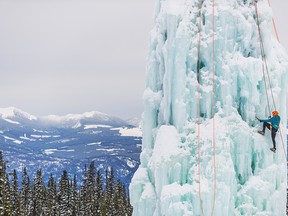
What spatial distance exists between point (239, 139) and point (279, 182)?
305 centimetres

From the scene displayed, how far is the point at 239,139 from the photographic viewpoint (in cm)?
2155

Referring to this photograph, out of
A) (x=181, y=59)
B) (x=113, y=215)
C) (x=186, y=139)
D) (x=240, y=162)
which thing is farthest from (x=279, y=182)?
(x=113, y=215)

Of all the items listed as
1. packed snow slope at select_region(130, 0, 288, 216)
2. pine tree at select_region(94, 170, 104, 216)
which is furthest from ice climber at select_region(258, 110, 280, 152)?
pine tree at select_region(94, 170, 104, 216)

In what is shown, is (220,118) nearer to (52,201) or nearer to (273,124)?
(273,124)

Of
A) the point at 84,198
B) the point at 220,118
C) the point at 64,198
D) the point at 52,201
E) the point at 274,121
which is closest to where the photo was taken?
the point at 274,121


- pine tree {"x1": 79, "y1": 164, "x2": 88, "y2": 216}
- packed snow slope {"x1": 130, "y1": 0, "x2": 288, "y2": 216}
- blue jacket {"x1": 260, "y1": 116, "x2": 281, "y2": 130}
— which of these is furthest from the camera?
pine tree {"x1": 79, "y1": 164, "x2": 88, "y2": 216}

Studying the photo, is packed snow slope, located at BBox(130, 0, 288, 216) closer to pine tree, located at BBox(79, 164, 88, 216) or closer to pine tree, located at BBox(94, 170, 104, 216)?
pine tree, located at BBox(94, 170, 104, 216)

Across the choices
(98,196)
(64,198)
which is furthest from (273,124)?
(98,196)

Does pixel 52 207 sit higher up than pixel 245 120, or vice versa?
pixel 245 120

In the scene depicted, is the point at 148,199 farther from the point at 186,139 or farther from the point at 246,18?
the point at 246,18

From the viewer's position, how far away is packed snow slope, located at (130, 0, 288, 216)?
2108 centimetres

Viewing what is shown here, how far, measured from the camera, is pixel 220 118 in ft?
70.3

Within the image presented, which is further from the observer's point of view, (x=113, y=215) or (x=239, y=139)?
(x=113, y=215)

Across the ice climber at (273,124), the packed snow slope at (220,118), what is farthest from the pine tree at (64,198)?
the ice climber at (273,124)
